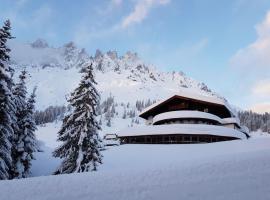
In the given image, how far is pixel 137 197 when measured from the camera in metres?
7.57

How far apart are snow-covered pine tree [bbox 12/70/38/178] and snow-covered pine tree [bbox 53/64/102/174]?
5.34m

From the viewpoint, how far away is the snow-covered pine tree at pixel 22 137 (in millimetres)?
27000

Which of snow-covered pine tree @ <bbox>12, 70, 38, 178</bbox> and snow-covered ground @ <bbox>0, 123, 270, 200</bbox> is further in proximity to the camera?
snow-covered pine tree @ <bbox>12, 70, 38, 178</bbox>

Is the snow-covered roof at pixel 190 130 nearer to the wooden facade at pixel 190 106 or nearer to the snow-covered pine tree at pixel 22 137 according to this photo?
the wooden facade at pixel 190 106

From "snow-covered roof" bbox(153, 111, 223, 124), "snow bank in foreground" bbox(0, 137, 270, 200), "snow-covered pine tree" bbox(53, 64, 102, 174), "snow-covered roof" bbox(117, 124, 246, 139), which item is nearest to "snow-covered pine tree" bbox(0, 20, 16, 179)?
"snow-covered pine tree" bbox(53, 64, 102, 174)

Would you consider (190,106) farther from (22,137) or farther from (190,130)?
(22,137)

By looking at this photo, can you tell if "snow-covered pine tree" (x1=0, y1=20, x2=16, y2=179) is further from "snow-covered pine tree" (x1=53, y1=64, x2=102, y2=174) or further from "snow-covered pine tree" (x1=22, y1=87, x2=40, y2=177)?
"snow-covered pine tree" (x1=22, y1=87, x2=40, y2=177)

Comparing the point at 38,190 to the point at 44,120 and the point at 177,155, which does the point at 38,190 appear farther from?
the point at 44,120

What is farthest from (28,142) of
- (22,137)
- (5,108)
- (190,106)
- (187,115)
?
(190,106)

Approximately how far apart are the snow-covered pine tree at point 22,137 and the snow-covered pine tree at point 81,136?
5.34m

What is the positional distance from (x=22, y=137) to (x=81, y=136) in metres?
8.41

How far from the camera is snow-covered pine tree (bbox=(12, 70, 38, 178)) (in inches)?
1063

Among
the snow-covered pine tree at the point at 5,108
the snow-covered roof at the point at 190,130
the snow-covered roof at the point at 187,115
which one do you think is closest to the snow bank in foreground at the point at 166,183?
the snow-covered pine tree at the point at 5,108

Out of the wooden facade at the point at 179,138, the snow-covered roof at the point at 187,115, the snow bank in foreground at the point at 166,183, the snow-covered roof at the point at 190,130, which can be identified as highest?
the snow-covered roof at the point at 187,115
